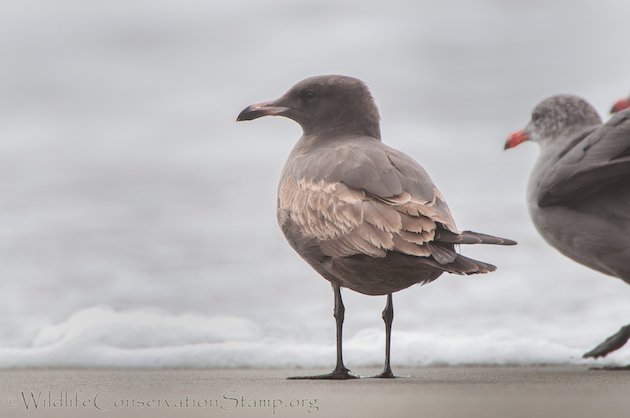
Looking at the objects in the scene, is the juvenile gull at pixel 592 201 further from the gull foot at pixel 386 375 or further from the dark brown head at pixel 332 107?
the gull foot at pixel 386 375

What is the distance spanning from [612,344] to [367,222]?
340cm

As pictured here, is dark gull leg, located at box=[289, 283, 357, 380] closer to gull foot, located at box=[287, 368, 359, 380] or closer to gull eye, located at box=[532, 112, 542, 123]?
gull foot, located at box=[287, 368, 359, 380]

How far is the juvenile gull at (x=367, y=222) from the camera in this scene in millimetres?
6668

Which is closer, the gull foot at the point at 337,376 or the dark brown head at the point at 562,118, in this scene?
the gull foot at the point at 337,376

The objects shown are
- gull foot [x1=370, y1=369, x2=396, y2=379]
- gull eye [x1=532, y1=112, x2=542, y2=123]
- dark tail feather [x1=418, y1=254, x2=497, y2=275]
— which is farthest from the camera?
gull eye [x1=532, y1=112, x2=542, y2=123]

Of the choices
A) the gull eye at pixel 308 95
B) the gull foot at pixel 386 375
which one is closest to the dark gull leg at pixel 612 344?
the gull foot at pixel 386 375

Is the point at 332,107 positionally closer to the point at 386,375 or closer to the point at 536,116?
the point at 386,375

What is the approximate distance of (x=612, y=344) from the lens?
9.10 m

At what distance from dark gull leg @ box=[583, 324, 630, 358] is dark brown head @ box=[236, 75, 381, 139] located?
2836mm

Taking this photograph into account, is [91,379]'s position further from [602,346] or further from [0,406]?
[602,346]

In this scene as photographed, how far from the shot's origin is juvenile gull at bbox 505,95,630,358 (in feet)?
27.9

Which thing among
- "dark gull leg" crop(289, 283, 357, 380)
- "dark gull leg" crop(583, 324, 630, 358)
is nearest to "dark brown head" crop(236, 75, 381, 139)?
"dark gull leg" crop(289, 283, 357, 380)

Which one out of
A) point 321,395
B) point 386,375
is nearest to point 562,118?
point 386,375

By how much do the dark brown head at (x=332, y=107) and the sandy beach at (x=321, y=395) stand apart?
2221 mm
